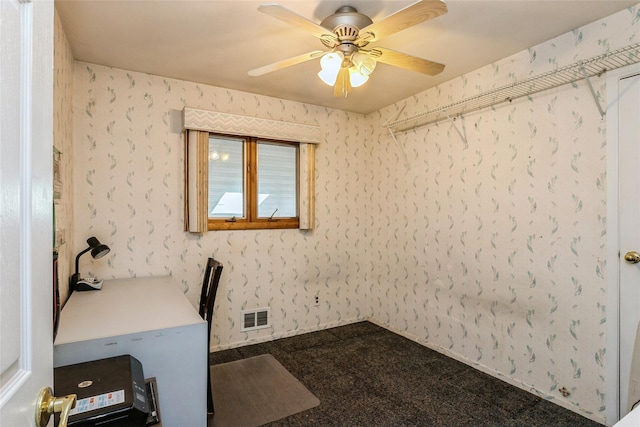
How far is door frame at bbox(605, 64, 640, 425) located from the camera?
199cm

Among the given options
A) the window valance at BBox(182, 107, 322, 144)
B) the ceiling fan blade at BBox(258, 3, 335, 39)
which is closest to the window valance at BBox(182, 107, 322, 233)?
the window valance at BBox(182, 107, 322, 144)

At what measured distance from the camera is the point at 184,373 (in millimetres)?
1568

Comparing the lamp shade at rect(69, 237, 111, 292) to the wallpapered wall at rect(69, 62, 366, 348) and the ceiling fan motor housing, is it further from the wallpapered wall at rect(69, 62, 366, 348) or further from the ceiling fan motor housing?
the ceiling fan motor housing

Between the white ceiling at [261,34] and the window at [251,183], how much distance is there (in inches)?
24.7

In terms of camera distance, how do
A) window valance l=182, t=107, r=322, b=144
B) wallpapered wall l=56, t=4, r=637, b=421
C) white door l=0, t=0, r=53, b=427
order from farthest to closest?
window valance l=182, t=107, r=322, b=144 < wallpapered wall l=56, t=4, r=637, b=421 < white door l=0, t=0, r=53, b=427

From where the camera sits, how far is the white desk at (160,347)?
143cm

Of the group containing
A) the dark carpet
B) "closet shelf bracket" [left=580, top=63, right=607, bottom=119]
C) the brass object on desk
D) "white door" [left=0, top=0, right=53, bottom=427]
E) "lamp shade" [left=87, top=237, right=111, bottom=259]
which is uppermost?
"closet shelf bracket" [left=580, top=63, right=607, bottom=119]

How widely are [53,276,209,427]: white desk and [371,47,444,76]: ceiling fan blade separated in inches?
67.0

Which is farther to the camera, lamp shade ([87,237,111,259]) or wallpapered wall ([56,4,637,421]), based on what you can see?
lamp shade ([87,237,111,259])

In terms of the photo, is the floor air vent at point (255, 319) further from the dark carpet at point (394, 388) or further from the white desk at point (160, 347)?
the white desk at point (160, 347)

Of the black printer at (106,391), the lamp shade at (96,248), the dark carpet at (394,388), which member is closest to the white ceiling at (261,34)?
the lamp shade at (96,248)

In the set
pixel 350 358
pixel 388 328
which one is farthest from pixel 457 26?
pixel 388 328

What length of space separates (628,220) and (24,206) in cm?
264

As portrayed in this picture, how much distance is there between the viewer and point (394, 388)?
8.13 ft
